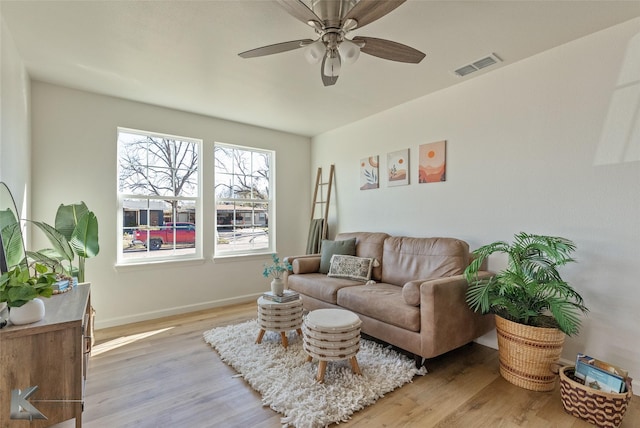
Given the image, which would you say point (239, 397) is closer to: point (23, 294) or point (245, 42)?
point (23, 294)

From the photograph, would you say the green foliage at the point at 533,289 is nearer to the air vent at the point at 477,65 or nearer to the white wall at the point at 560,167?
the white wall at the point at 560,167

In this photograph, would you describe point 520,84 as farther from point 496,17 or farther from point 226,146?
point 226,146

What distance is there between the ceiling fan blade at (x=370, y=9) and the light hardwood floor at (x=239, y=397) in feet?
7.28

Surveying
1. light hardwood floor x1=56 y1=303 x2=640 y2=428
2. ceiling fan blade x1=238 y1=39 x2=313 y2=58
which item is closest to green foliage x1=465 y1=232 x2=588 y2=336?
light hardwood floor x1=56 y1=303 x2=640 y2=428

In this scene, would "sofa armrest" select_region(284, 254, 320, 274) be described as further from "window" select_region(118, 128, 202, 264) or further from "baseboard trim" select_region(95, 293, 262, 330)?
"window" select_region(118, 128, 202, 264)

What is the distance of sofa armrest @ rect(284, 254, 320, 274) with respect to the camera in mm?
3586

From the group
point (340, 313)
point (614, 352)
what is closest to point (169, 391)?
point (340, 313)

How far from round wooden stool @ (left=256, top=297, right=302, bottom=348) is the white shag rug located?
166mm

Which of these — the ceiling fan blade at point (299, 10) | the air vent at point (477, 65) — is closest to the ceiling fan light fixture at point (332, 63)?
the ceiling fan blade at point (299, 10)

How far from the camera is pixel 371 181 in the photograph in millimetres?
3900

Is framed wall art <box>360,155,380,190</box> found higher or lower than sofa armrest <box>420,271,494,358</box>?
higher

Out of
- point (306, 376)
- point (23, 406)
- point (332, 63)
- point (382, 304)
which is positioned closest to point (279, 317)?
point (306, 376)

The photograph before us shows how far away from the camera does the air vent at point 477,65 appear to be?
248 centimetres

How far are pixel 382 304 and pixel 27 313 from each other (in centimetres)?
224
